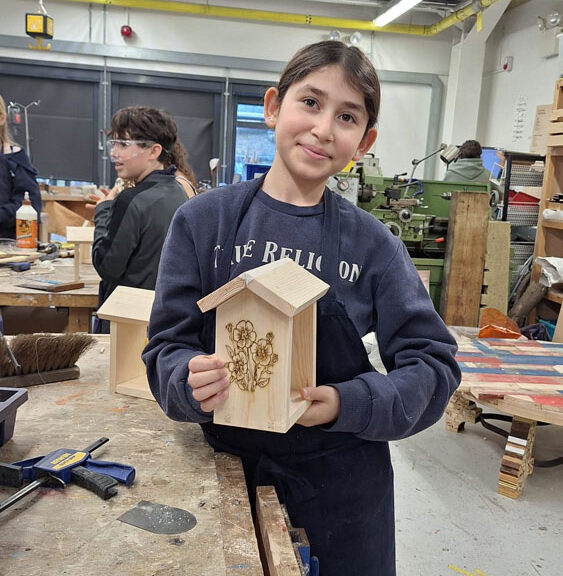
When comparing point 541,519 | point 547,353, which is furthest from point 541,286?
point 541,519

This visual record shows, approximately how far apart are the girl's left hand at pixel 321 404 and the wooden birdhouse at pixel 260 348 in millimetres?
21

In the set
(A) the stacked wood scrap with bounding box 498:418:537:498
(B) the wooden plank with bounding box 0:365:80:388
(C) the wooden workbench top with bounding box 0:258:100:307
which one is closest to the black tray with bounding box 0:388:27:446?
(B) the wooden plank with bounding box 0:365:80:388

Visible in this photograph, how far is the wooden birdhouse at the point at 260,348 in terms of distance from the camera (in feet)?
2.80

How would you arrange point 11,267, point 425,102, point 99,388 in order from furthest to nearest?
point 425,102 → point 11,267 → point 99,388

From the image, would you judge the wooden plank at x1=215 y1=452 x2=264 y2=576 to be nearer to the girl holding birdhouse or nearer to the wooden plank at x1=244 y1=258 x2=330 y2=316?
the girl holding birdhouse

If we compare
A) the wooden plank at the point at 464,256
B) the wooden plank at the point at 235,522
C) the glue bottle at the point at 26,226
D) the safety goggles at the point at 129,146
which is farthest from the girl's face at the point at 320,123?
the wooden plank at the point at 464,256

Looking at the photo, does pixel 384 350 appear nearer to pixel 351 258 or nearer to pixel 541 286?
pixel 351 258

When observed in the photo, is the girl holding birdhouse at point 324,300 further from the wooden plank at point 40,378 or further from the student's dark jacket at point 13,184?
the student's dark jacket at point 13,184

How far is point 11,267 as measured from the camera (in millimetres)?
2721

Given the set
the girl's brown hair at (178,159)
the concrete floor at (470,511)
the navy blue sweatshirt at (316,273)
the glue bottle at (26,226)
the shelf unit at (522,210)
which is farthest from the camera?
the shelf unit at (522,210)

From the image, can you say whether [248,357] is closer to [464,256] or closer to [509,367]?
[509,367]

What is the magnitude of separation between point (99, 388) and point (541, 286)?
3641 mm

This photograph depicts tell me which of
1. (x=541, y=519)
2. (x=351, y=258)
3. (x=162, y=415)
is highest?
(x=351, y=258)

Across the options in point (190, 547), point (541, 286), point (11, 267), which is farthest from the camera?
point (541, 286)
